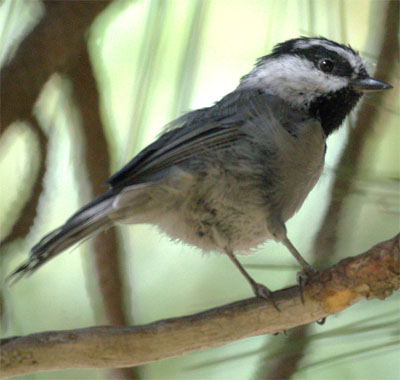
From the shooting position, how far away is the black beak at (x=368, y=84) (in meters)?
2.10

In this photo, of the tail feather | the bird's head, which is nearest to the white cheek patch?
the bird's head

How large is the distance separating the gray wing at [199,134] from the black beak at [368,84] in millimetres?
269

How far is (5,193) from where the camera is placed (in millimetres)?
2393

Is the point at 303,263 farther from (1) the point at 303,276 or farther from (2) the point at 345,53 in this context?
(2) the point at 345,53

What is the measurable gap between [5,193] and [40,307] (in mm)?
421

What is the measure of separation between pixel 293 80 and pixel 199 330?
1.00 m

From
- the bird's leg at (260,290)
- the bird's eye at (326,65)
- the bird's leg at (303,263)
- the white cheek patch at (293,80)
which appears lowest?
the bird's leg at (260,290)

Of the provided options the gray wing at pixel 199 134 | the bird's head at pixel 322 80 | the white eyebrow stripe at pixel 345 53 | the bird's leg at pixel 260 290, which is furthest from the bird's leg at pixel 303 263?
the white eyebrow stripe at pixel 345 53

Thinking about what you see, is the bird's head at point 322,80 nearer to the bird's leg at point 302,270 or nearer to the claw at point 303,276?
the bird's leg at point 302,270

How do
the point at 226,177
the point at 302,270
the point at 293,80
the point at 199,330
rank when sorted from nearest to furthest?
the point at 199,330 → the point at 302,270 → the point at 226,177 → the point at 293,80

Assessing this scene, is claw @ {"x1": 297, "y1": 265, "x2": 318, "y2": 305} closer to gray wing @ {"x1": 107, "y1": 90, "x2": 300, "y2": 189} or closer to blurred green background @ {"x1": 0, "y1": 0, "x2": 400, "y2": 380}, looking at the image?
blurred green background @ {"x1": 0, "y1": 0, "x2": 400, "y2": 380}

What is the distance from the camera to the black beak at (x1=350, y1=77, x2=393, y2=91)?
2098mm

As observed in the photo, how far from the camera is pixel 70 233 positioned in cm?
172

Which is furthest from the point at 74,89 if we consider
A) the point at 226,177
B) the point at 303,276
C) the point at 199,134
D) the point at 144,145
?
the point at 303,276
